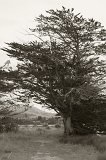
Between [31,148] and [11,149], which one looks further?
[31,148]

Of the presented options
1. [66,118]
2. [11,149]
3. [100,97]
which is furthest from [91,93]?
[11,149]

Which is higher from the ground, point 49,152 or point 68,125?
point 68,125

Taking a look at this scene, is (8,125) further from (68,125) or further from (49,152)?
(49,152)

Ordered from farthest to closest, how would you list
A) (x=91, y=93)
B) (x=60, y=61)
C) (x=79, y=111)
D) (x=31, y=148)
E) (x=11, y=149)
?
(x=79, y=111)
(x=60, y=61)
(x=91, y=93)
(x=31, y=148)
(x=11, y=149)

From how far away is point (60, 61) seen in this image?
19.8 metres

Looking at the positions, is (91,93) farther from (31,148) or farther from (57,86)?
(31,148)

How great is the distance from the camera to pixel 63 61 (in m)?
20.1

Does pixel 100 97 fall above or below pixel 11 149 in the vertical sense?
above

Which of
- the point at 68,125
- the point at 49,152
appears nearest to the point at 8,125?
the point at 68,125

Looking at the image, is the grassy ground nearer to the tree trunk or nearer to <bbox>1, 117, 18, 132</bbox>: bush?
the tree trunk

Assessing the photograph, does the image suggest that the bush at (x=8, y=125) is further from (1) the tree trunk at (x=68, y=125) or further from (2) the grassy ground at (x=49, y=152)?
(2) the grassy ground at (x=49, y=152)

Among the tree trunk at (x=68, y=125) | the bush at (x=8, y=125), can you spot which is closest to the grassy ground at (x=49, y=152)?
the tree trunk at (x=68, y=125)

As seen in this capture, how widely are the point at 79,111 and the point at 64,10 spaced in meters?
6.97

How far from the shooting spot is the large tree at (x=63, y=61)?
763 inches
